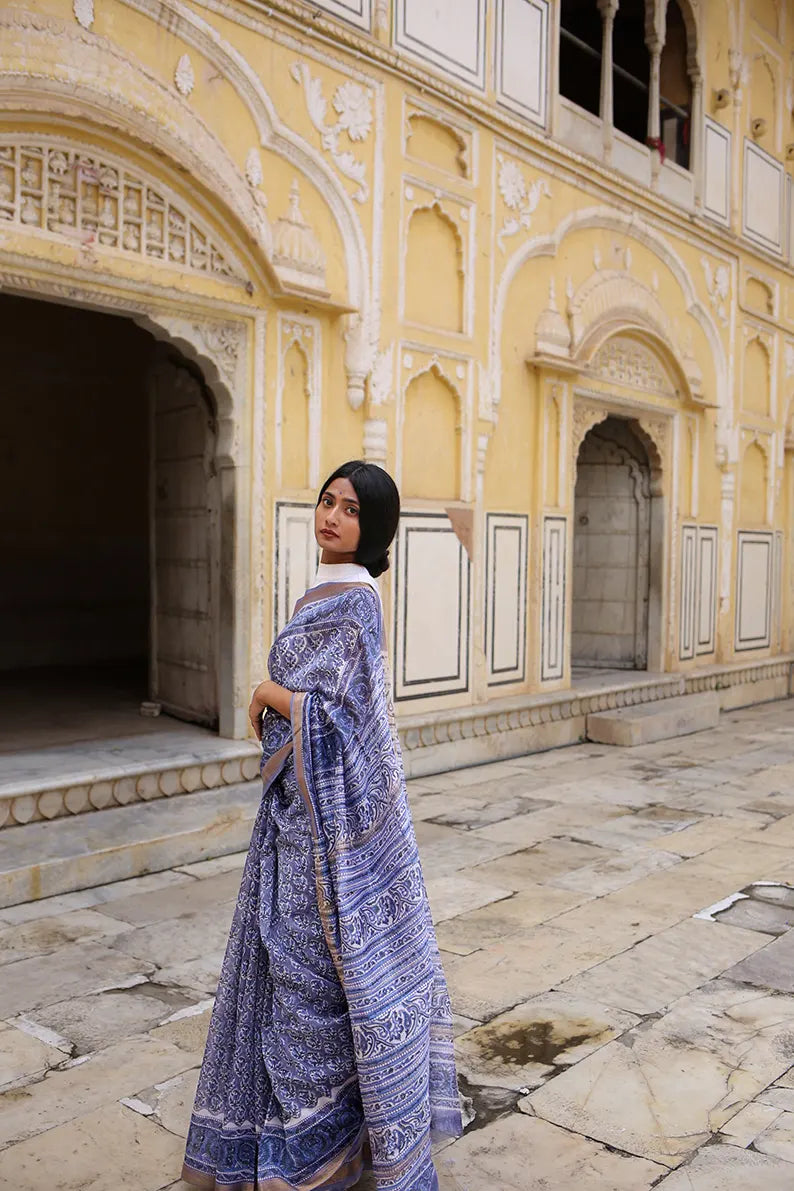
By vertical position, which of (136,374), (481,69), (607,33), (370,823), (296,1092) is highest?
(607,33)

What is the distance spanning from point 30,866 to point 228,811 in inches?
36.0

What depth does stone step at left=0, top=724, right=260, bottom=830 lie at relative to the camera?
393cm

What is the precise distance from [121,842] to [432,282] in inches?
130

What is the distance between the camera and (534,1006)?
2961mm

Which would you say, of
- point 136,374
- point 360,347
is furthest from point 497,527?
point 136,374

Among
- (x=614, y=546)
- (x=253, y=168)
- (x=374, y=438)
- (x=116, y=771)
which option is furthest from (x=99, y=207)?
(x=614, y=546)

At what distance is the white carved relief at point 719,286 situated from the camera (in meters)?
8.48

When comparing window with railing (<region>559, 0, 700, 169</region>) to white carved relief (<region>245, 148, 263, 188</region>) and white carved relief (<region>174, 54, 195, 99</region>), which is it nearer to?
white carved relief (<region>245, 148, 263, 188</region>)

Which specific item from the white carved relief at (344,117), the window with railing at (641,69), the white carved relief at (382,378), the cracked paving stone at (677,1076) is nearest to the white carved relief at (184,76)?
the white carved relief at (344,117)

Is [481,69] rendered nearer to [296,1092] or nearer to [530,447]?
[530,447]

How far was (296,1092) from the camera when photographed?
6.49 feet

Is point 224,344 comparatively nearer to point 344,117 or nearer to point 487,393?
point 344,117

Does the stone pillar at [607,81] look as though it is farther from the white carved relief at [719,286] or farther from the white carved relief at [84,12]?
the white carved relief at [84,12]

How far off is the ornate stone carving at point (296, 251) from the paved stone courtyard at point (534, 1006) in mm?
2431
